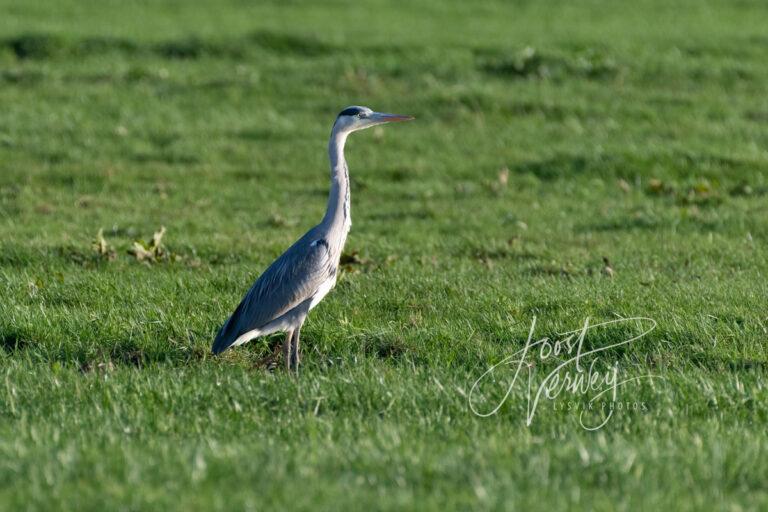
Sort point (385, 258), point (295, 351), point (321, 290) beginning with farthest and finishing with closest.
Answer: point (385, 258)
point (321, 290)
point (295, 351)

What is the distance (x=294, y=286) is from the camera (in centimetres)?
818

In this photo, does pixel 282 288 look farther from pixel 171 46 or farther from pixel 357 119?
pixel 171 46

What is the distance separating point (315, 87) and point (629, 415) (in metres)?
13.3

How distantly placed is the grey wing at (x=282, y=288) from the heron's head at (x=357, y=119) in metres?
0.99

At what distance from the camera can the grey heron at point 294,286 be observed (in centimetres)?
798

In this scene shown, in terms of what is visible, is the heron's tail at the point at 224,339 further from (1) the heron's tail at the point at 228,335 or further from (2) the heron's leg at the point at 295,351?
(2) the heron's leg at the point at 295,351

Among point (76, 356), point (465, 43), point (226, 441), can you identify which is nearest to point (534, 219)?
point (76, 356)

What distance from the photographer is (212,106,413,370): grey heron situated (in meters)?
7.98

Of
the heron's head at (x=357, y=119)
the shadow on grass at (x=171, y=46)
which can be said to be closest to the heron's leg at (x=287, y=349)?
the heron's head at (x=357, y=119)

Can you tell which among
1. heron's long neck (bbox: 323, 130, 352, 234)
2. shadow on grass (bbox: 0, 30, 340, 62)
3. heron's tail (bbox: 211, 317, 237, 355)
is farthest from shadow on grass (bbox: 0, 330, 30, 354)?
shadow on grass (bbox: 0, 30, 340, 62)

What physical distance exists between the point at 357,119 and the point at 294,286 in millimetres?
1527

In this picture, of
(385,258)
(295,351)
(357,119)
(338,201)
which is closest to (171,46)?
(385,258)

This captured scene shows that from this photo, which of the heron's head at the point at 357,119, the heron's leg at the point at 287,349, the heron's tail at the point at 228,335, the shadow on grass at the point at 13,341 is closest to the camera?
the heron's tail at the point at 228,335

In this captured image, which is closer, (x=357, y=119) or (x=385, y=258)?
(x=357, y=119)
